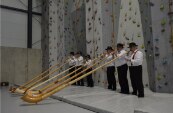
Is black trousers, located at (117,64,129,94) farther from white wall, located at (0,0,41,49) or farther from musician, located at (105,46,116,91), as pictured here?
white wall, located at (0,0,41,49)

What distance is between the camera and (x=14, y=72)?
30.3 feet

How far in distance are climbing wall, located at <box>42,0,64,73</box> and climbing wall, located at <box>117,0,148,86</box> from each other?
3.39 metres

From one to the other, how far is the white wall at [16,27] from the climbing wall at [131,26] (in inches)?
215

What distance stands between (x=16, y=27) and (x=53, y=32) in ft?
6.30

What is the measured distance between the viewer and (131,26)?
20.2 feet

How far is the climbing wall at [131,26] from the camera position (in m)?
5.86

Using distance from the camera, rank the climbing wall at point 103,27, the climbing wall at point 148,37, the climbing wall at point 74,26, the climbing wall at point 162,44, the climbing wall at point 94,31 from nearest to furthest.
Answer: the climbing wall at point 162,44, the climbing wall at point 148,37, the climbing wall at point 103,27, the climbing wall at point 94,31, the climbing wall at point 74,26

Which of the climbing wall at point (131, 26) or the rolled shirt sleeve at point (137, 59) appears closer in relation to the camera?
the rolled shirt sleeve at point (137, 59)

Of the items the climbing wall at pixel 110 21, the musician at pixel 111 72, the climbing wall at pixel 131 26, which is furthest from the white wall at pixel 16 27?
the musician at pixel 111 72

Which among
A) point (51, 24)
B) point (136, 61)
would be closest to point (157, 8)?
point (136, 61)

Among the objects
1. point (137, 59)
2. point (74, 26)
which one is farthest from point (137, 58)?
point (74, 26)

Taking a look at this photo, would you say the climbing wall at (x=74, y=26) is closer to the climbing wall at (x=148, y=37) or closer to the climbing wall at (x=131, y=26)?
the climbing wall at (x=131, y=26)

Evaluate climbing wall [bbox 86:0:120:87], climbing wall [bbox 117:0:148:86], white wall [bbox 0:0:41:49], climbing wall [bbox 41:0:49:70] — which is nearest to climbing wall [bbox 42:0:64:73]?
climbing wall [bbox 41:0:49:70]

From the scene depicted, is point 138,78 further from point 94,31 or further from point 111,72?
point 94,31
